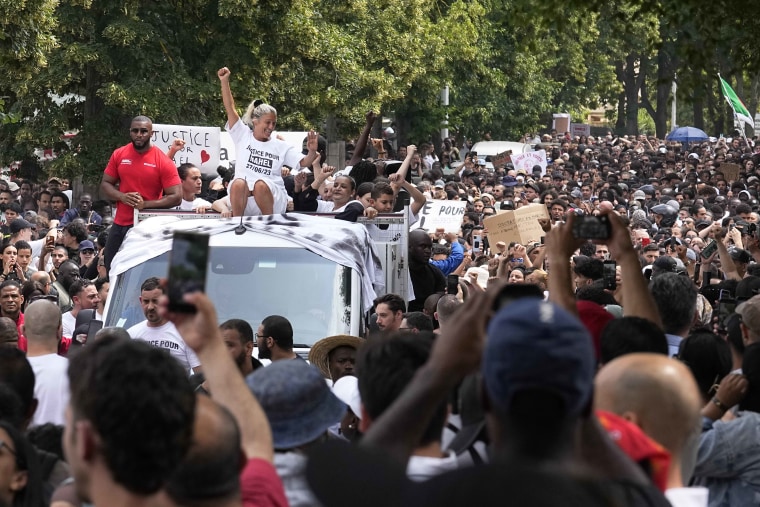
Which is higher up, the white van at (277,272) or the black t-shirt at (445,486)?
the white van at (277,272)

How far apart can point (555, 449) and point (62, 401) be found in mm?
4434

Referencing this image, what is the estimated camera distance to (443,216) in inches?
697

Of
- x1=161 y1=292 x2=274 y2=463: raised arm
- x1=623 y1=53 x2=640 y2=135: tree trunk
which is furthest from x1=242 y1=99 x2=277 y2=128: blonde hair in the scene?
x1=623 y1=53 x2=640 y2=135: tree trunk

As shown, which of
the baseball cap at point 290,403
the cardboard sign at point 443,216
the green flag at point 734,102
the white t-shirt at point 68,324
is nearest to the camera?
the baseball cap at point 290,403

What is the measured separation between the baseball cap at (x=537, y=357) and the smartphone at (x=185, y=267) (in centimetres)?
94

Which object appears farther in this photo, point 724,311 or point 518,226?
point 518,226

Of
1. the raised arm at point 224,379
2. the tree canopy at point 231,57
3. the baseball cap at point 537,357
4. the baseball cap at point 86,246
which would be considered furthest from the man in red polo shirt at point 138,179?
the baseball cap at point 537,357

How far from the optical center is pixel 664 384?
138 inches

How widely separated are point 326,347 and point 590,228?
11.0 feet

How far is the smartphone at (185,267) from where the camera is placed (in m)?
3.34

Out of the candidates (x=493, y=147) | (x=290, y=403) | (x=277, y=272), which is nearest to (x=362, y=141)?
(x=277, y=272)

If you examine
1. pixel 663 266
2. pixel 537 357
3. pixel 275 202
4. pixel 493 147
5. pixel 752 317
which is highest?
pixel 493 147

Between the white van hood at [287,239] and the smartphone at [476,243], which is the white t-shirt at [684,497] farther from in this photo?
the smartphone at [476,243]

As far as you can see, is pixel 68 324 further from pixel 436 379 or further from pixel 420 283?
pixel 436 379
